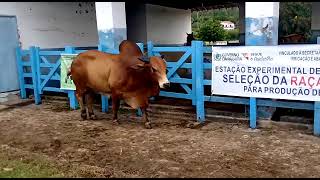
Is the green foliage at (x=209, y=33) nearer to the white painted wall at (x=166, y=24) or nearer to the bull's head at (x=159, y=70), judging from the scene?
the white painted wall at (x=166, y=24)

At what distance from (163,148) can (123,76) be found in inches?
66.5

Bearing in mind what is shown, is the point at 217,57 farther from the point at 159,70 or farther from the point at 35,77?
the point at 35,77

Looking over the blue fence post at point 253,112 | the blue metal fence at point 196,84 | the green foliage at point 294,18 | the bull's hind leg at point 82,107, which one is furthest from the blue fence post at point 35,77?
the green foliage at point 294,18

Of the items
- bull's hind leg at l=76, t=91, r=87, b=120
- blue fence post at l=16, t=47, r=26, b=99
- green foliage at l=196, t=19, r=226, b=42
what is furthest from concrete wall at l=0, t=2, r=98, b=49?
green foliage at l=196, t=19, r=226, b=42

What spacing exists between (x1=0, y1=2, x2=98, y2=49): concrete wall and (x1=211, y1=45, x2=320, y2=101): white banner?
Result: 575 centimetres

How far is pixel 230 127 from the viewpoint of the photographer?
6125 millimetres

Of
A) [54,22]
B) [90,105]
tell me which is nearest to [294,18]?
[54,22]

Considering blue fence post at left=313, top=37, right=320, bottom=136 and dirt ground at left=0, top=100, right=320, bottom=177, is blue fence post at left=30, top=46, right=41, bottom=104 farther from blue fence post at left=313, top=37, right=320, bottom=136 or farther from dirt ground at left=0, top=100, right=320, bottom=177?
blue fence post at left=313, top=37, right=320, bottom=136

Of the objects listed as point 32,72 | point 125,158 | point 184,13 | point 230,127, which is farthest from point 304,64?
point 184,13

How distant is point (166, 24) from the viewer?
623 inches

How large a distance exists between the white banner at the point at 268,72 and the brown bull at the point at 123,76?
100 cm

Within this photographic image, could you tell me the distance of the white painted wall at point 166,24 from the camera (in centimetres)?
1409

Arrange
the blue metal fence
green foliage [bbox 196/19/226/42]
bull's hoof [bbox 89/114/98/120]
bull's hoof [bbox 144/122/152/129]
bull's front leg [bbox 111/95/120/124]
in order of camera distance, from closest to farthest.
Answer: the blue metal fence, bull's hoof [bbox 144/122/152/129], bull's front leg [bbox 111/95/120/124], bull's hoof [bbox 89/114/98/120], green foliage [bbox 196/19/226/42]

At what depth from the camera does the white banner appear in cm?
533
